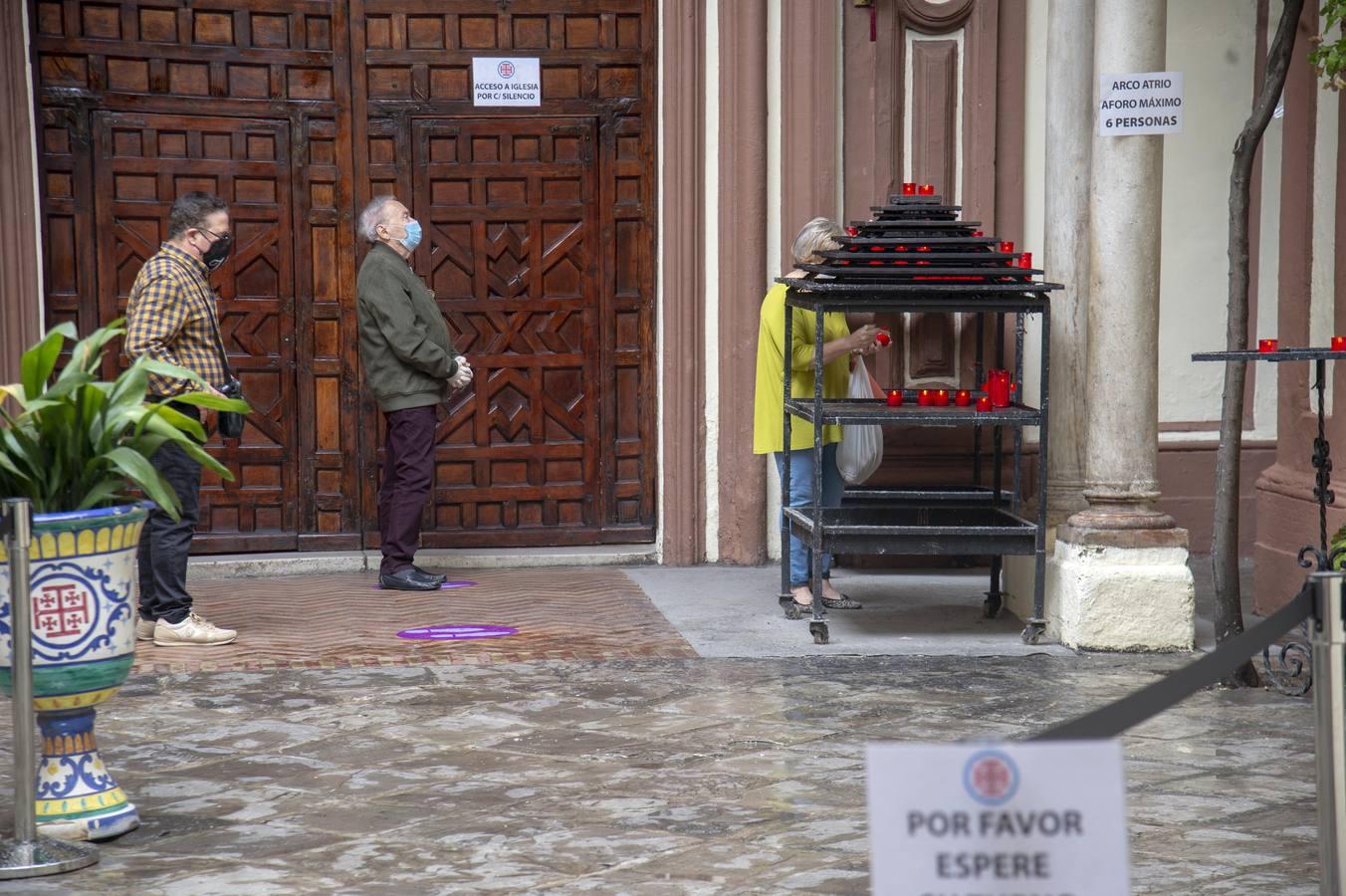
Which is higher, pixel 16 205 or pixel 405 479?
pixel 16 205

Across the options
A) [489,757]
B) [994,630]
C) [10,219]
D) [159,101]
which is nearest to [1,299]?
[10,219]

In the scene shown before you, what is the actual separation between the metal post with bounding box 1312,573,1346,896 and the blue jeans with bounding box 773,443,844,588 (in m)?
4.21

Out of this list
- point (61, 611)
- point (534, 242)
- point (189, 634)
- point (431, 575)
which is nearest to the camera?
point (61, 611)

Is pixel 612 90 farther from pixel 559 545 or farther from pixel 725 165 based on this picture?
pixel 559 545

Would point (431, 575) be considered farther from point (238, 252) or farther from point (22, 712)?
point (22, 712)

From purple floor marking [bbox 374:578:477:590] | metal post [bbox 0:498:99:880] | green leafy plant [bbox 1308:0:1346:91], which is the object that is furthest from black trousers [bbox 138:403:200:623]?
green leafy plant [bbox 1308:0:1346:91]

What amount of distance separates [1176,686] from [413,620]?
496 cm

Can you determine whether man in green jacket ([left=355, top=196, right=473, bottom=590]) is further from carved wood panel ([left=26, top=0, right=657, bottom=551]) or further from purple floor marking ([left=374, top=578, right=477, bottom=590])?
carved wood panel ([left=26, top=0, right=657, bottom=551])

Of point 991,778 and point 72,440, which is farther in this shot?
point 72,440

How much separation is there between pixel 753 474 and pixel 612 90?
2.13 meters

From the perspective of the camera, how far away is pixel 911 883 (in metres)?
2.29

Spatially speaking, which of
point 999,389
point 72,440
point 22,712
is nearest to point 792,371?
point 999,389

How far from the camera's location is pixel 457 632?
709 centimetres

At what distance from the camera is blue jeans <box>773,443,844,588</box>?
7398 millimetres
